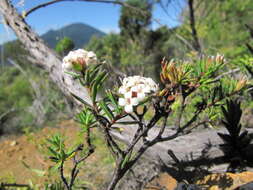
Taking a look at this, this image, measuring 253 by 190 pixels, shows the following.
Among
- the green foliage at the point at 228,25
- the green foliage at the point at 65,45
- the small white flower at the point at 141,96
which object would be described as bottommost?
the small white flower at the point at 141,96

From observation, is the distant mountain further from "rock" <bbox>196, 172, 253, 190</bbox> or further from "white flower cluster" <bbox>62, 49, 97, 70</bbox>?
"rock" <bbox>196, 172, 253, 190</bbox>

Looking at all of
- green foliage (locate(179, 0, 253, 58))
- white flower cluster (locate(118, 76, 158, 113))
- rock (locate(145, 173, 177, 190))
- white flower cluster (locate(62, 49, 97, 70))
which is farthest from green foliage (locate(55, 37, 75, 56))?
green foliage (locate(179, 0, 253, 58))

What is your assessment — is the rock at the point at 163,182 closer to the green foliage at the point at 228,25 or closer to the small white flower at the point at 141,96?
the small white flower at the point at 141,96

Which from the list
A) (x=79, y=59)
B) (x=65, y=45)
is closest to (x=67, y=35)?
(x=65, y=45)

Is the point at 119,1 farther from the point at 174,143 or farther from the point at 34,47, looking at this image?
the point at 174,143

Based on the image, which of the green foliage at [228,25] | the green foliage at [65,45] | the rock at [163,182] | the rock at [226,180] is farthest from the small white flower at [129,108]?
the green foliage at [228,25]

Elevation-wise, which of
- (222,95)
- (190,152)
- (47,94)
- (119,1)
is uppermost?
(119,1)

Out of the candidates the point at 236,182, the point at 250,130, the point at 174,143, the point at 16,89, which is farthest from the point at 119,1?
the point at 16,89
